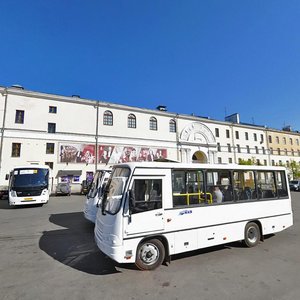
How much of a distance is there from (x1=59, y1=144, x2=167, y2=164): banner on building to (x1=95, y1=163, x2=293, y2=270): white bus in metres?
25.7

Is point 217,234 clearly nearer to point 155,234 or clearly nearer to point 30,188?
point 155,234

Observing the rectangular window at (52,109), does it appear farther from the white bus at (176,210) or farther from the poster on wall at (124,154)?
the white bus at (176,210)

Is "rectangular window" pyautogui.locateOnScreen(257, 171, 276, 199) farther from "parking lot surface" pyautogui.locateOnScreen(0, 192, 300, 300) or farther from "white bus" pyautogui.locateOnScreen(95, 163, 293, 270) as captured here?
"parking lot surface" pyautogui.locateOnScreen(0, 192, 300, 300)

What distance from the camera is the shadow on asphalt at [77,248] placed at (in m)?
5.20

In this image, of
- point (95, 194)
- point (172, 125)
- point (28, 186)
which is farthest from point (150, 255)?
point (172, 125)

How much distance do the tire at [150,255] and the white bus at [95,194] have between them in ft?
13.6

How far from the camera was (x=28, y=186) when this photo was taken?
15.5 meters

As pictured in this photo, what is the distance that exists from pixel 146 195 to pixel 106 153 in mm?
27804

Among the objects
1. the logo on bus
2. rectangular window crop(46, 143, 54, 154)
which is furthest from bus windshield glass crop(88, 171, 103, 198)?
rectangular window crop(46, 143, 54, 154)

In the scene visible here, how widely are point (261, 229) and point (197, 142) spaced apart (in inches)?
1345

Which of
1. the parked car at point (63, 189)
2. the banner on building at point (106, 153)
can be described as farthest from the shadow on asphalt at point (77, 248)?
the banner on building at point (106, 153)

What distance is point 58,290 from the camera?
13.5 ft

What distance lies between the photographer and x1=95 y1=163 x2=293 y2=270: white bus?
4758 millimetres

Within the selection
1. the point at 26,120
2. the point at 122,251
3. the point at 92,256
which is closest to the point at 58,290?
the point at 122,251
